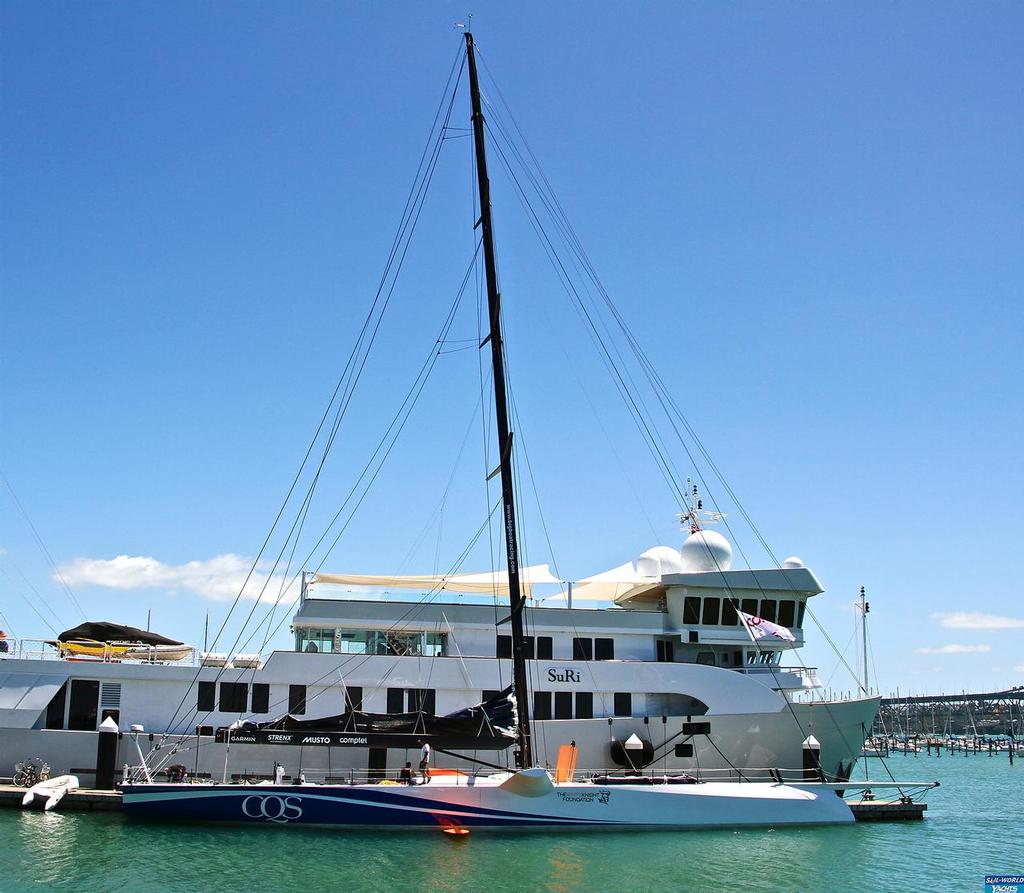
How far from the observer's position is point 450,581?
28047 millimetres

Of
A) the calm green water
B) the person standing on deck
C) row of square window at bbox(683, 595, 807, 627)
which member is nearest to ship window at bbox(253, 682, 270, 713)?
the calm green water

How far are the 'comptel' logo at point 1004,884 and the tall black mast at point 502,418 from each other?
8.60 m

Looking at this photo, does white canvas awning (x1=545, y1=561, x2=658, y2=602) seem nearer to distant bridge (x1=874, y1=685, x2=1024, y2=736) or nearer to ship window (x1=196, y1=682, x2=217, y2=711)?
ship window (x1=196, y1=682, x2=217, y2=711)

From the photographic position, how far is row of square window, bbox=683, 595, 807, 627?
2583 cm

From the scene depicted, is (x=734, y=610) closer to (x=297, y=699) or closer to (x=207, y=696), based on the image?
(x=297, y=699)

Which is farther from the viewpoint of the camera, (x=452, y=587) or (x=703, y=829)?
(x=452, y=587)

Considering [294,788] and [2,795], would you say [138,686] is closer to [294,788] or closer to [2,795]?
[2,795]

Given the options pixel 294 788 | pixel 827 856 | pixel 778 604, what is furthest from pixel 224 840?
pixel 778 604

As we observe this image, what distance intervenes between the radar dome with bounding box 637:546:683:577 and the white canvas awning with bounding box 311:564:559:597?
9.38 ft

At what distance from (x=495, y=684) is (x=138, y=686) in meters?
9.04

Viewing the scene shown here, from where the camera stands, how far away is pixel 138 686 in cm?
2314

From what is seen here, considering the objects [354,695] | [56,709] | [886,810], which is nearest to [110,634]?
[56,709]

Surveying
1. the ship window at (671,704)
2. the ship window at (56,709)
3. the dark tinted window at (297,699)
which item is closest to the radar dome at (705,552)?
the ship window at (671,704)

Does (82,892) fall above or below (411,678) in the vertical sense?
below
